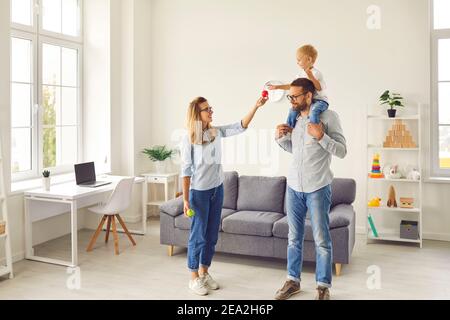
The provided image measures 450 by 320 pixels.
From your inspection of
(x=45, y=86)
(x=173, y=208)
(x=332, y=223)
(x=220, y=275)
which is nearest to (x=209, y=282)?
(x=220, y=275)

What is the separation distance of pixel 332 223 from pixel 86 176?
2.63 meters

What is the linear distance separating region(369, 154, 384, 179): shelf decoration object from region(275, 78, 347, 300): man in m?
2.01

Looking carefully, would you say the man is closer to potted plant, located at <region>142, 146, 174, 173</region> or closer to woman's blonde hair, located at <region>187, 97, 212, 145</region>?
woman's blonde hair, located at <region>187, 97, 212, 145</region>

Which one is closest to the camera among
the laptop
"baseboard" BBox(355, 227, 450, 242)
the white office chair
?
the white office chair

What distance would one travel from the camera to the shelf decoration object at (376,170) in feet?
17.4

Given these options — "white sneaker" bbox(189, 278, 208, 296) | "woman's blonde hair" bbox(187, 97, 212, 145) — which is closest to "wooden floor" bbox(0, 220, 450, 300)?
"white sneaker" bbox(189, 278, 208, 296)

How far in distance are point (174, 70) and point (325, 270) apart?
389cm

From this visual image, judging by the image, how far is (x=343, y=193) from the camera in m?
Answer: 4.92

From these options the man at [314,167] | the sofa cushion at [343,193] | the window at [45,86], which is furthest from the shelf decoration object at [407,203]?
the window at [45,86]

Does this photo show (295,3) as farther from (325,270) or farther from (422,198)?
(325,270)

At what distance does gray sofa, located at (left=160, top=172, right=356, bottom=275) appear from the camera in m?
4.23
